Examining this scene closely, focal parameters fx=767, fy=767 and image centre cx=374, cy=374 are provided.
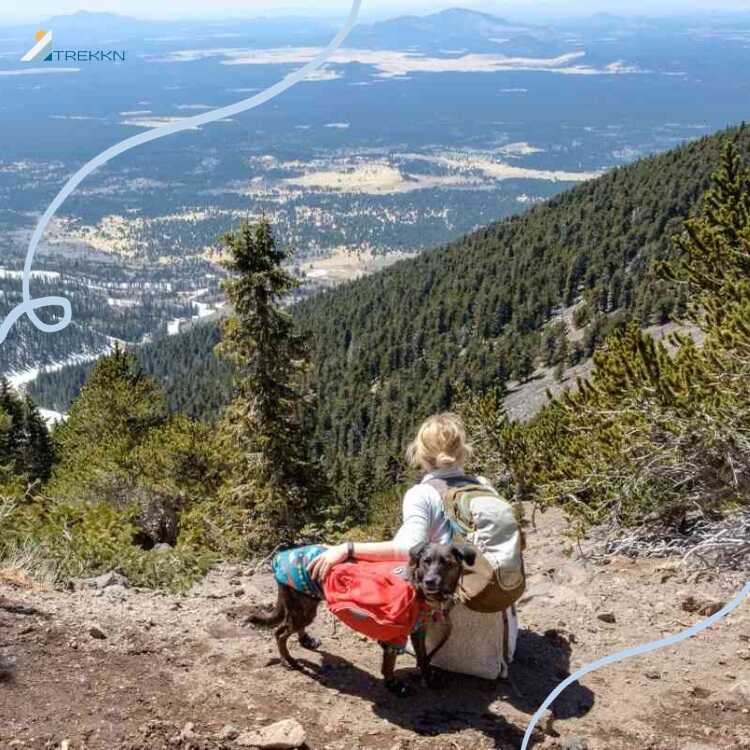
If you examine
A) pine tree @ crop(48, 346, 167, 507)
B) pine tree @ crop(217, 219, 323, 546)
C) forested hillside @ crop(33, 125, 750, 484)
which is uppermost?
pine tree @ crop(217, 219, 323, 546)

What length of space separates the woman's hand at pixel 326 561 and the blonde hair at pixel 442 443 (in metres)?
0.63

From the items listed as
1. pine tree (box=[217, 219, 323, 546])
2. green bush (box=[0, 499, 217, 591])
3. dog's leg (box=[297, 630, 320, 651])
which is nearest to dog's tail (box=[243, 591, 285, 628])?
dog's leg (box=[297, 630, 320, 651])

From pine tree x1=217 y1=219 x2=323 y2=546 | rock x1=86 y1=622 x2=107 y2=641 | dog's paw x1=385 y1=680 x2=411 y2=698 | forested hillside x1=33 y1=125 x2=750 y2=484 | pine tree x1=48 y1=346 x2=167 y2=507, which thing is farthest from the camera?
forested hillside x1=33 y1=125 x2=750 y2=484

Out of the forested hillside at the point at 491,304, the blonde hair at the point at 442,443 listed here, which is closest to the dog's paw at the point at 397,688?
the blonde hair at the point at 442,443

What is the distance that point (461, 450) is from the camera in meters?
4.47

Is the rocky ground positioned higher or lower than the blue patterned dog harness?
lower

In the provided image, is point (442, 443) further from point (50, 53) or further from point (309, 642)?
point (50, 53)

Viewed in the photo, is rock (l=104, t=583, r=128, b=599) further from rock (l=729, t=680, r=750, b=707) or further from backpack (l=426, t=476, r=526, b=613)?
rock (l=729, t=680, r=750, b=707)

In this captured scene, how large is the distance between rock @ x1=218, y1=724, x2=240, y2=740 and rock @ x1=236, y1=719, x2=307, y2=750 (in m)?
0.04

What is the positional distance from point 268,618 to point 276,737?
153 cm

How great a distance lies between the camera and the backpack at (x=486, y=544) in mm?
4254

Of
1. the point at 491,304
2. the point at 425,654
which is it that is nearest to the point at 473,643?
the point at 425,654

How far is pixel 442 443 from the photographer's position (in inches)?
174

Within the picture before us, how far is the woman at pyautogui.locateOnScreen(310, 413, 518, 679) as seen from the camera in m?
4.25
